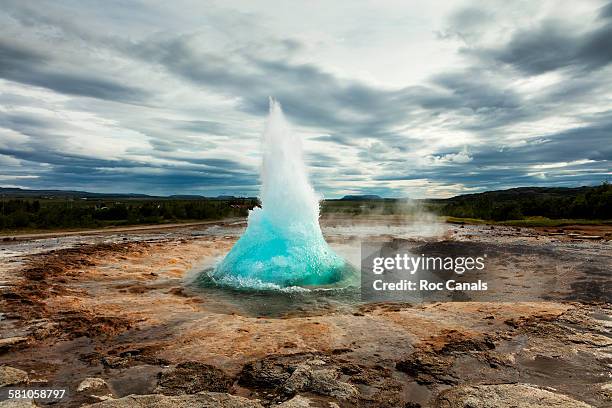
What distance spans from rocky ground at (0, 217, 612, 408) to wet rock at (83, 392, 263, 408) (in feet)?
0.07

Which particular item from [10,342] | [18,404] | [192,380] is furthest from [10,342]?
[192,380]

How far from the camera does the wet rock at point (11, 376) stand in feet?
16.2

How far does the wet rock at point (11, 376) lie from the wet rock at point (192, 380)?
177 cm

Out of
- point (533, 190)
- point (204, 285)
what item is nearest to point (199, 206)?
point (204, 285)

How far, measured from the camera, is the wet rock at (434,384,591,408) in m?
4.38

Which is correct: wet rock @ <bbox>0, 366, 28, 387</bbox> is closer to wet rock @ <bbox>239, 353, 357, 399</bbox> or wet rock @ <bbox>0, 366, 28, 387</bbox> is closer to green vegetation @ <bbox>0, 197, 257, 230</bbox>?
wet rock @ <bbox>239, 353, 357, 399</bbox>

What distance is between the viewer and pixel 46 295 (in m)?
9.76

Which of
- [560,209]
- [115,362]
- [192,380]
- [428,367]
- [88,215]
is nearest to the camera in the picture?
[192,380]

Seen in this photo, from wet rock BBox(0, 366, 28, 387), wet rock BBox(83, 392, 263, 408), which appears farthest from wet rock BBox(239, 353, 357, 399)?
wet rock BBox(0, 366, 28, 387)

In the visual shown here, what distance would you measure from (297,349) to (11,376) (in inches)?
152

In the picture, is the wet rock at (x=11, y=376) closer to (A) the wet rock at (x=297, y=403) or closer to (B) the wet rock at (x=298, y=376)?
(B) the wet rock at (x=298, y=376)

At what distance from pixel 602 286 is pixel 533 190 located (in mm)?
145791

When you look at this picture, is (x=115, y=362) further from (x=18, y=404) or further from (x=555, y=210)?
(x=555, y=210)

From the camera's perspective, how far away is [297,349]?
607cm
